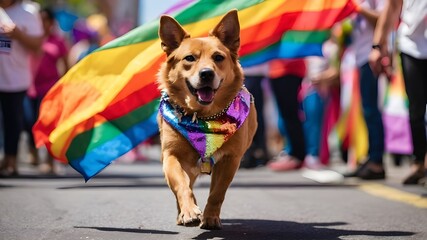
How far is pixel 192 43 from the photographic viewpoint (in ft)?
18.0

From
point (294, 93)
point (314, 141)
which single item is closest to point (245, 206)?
point (294, 93)

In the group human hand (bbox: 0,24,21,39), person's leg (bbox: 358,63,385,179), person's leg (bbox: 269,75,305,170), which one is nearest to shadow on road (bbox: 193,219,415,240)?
person's leg (bbox: 358,63,385,179)

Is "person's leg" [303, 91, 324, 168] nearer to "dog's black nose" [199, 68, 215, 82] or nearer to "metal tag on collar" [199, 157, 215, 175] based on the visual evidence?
"metal tag on collar" [199, 157, 215, 175]

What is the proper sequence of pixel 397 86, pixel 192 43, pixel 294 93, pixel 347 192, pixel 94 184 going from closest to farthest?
1. pixel 192 43
2. pixel 347 192
3. pixel 94 184
4. pixel 294 93
5. pixel 397 86

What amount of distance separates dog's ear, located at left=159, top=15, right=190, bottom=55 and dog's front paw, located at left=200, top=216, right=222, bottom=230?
118cm

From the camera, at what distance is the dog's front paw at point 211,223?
201 inches

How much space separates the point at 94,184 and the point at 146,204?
2.15m

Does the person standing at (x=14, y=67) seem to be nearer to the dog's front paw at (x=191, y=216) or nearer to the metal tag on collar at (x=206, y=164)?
the metal tag on collar at (x=206, y=164)

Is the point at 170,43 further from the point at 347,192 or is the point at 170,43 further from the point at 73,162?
the point at 347,192

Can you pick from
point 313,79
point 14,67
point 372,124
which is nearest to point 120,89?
point 14,67

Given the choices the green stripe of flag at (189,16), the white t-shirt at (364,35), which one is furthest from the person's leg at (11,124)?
the white t-shirt at (364,35)

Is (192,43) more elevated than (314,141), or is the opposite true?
(192,43)

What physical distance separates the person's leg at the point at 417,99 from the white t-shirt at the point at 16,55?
3963 millimetres

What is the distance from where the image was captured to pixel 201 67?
529 cm
